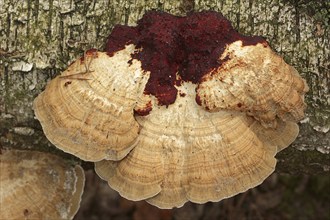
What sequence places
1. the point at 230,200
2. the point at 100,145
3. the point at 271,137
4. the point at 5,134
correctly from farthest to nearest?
the point at 230,200 < the point at 5,134 < the point at 271,137 < the point at 100,145

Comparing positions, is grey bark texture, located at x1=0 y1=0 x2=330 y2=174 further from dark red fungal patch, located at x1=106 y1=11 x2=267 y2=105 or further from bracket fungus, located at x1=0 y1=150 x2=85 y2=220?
bracket fungus, located at x1=0 y1=150 x2=85 y2=220

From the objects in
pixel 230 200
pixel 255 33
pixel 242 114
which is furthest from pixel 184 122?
pixel 230 200

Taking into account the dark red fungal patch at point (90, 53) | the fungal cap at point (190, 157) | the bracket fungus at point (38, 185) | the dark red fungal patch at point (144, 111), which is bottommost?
the bracket fungus at point (38, 185)

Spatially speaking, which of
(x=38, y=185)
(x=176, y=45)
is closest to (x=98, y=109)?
(x=176, y=45)

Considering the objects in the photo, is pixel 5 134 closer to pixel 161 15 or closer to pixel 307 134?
pixel 161 15

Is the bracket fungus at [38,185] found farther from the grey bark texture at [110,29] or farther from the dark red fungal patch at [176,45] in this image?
the dark red fungal patch at [176,45]

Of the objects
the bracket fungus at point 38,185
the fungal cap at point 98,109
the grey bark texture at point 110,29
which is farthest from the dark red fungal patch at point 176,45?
the bracket fungus at point 38,185
